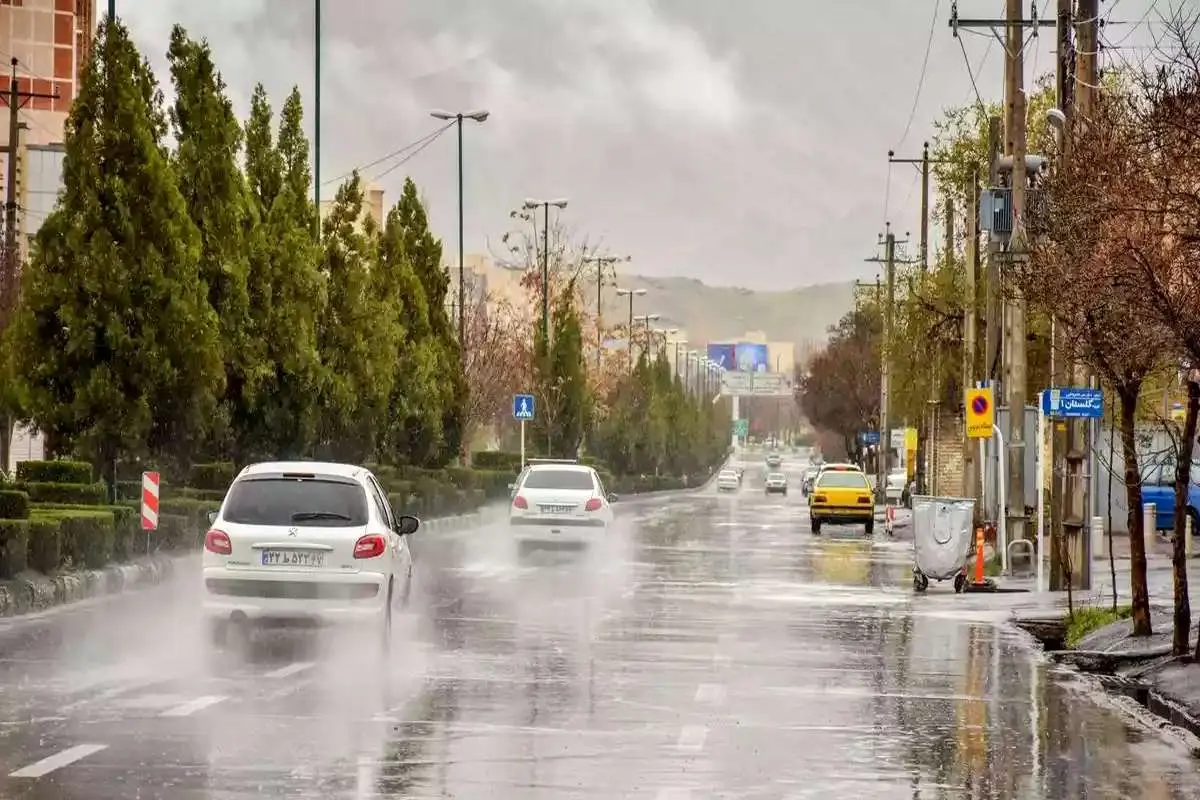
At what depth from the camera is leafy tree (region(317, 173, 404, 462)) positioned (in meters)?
52.5

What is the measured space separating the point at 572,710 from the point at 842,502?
165 ft

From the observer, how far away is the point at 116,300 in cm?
3716

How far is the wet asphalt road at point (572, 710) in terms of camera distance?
42.4 feet

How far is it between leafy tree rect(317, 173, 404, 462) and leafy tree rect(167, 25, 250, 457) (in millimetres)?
8214

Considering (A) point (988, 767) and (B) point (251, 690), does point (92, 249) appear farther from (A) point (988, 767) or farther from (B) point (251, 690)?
(A) point (988, 767)

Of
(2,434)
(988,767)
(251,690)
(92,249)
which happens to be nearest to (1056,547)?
(92,249)

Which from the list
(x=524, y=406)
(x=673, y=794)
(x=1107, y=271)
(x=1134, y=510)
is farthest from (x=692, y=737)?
(x=524, y=406)

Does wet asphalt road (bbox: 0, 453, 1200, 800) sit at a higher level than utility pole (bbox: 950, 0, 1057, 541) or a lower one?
lower

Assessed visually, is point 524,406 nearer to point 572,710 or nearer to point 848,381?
point 572,710

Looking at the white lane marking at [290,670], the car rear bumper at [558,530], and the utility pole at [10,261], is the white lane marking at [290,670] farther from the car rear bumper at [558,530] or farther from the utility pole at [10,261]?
the utility pole at [10,261]

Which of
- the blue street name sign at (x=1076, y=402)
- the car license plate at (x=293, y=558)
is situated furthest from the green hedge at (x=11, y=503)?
the blue street name sign at (x=1076, y=402)

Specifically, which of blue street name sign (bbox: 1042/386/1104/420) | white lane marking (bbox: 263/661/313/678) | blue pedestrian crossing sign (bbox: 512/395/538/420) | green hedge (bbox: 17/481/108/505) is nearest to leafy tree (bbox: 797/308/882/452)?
blue pedestrian crossing sign (bbox: 512/395/538/420)

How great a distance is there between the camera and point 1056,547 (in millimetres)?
32719

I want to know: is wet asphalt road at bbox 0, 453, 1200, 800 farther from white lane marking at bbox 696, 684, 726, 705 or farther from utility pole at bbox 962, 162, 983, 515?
utility pole at bbox 962, 162, 983, 515
